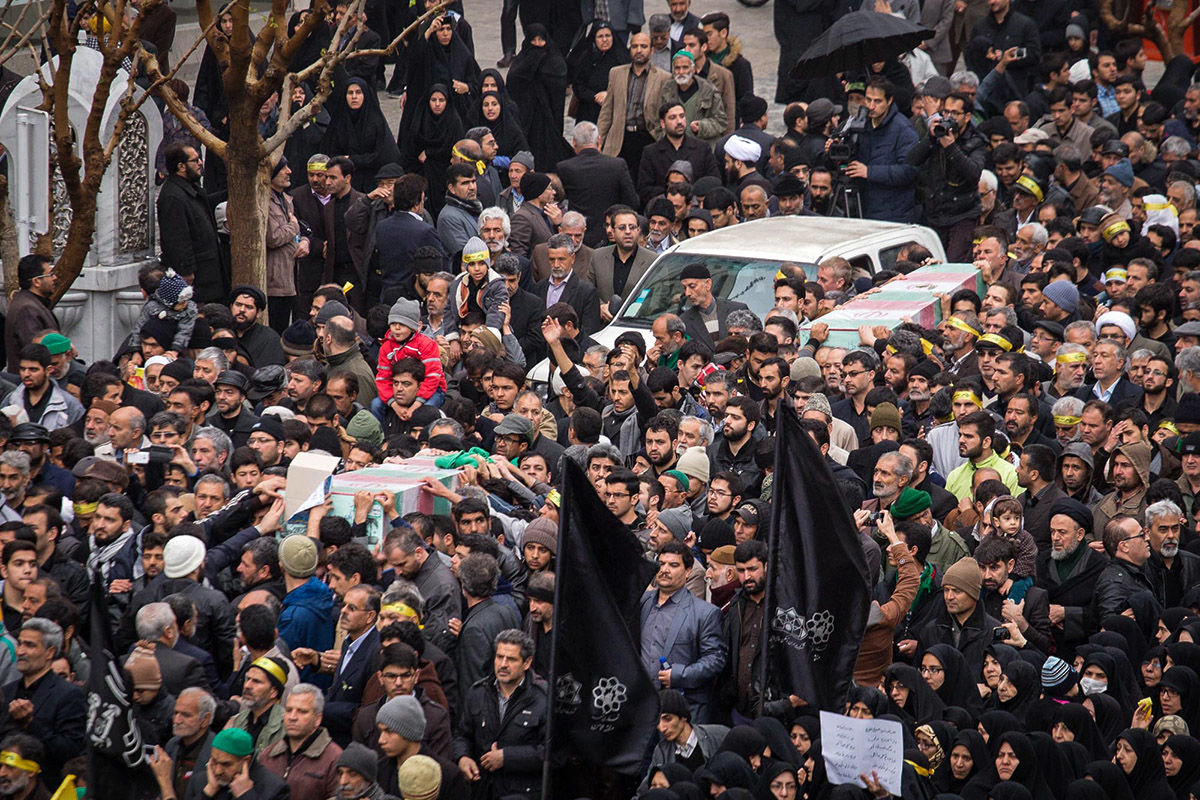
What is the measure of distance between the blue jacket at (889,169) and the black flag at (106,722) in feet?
38.5

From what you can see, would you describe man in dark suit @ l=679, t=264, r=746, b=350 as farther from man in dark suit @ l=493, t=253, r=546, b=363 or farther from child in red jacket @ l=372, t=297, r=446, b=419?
child in red jacket @ l=372, t=297, r=446, b=419

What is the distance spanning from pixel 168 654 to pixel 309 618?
82cm

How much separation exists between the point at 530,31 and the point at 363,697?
1245 centimetres

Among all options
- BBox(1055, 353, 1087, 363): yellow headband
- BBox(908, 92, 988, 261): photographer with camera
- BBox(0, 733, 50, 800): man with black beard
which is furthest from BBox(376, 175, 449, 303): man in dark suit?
BBox(0, 733, 50, 800): man with black beard

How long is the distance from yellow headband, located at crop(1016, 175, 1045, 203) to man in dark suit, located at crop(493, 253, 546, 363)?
21.6ft

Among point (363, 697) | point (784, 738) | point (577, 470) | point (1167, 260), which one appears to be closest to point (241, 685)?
point (363, 697)

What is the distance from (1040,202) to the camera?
64.1ft

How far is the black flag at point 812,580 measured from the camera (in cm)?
937

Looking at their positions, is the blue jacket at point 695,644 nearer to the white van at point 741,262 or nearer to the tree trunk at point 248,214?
the white van at point 741,262

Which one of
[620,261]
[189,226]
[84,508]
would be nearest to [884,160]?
[620,261]

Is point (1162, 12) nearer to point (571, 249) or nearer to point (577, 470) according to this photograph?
point (571, 249)

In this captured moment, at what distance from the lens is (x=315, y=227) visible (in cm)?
1669

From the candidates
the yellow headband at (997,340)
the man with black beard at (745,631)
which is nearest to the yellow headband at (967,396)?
the yellow headband at (997,340)

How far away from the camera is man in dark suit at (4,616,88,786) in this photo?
9352 millimetres
